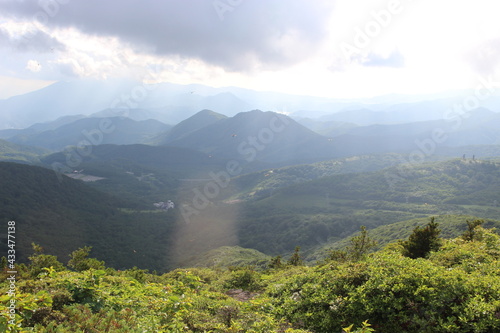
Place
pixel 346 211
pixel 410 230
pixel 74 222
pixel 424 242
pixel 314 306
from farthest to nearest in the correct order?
pixel 346 211, pixel 74 222, pixel 410 230, pixel 424 242, pixel 314 306

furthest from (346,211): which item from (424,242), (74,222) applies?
(424,242)

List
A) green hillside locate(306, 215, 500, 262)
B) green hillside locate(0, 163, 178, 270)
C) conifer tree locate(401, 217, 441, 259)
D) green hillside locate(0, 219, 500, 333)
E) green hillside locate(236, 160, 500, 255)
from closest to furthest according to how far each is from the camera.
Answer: green hillside locate(0, 219, 500, 333) → conifer tree locate(401, 217, 441, 259) → green hillside locate(306, 215, 500, 262) → green hillside locate(0, 163, 178, 270) → green hillside locate(236, 160, 500, 255)

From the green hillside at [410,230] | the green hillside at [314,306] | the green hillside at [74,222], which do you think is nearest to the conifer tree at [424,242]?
the green hillside at [314,306]

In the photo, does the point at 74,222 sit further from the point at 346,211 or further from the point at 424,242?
the point at 346,211

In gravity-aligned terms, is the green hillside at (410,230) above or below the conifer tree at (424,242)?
below

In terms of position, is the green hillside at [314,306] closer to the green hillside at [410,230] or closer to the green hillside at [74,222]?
the green hillside at [410,230]

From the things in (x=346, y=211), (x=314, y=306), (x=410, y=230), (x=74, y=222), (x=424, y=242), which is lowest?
(x=346, y=211)

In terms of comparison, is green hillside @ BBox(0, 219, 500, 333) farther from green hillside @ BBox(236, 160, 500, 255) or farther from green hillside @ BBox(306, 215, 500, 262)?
green hillside @ BBox(236, 160, 500, 255)

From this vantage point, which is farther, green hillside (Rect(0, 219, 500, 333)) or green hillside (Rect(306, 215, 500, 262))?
green hillside (Rect(306, 215, 500, 262))

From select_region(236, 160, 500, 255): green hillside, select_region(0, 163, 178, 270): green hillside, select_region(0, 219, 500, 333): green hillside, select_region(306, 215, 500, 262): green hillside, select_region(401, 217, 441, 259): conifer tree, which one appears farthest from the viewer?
select_region(236, 160, 500, 255): green hillside

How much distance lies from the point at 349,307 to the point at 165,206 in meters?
199

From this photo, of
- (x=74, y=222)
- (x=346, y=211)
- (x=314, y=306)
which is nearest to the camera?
(x=314, y=306)

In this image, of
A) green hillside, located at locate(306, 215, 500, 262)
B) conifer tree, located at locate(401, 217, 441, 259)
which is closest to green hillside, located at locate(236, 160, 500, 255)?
green hillside, located at locate(306, 215, 500, 262)

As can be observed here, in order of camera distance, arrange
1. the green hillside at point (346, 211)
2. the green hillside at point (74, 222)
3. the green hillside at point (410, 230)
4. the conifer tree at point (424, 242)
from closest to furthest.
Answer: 1. the conifer tree at point (424, 242)
2. the green hillside at point (410, 230)
3. the green hillside at point (74, 222)
4. the green hillside at point (346, 211)
